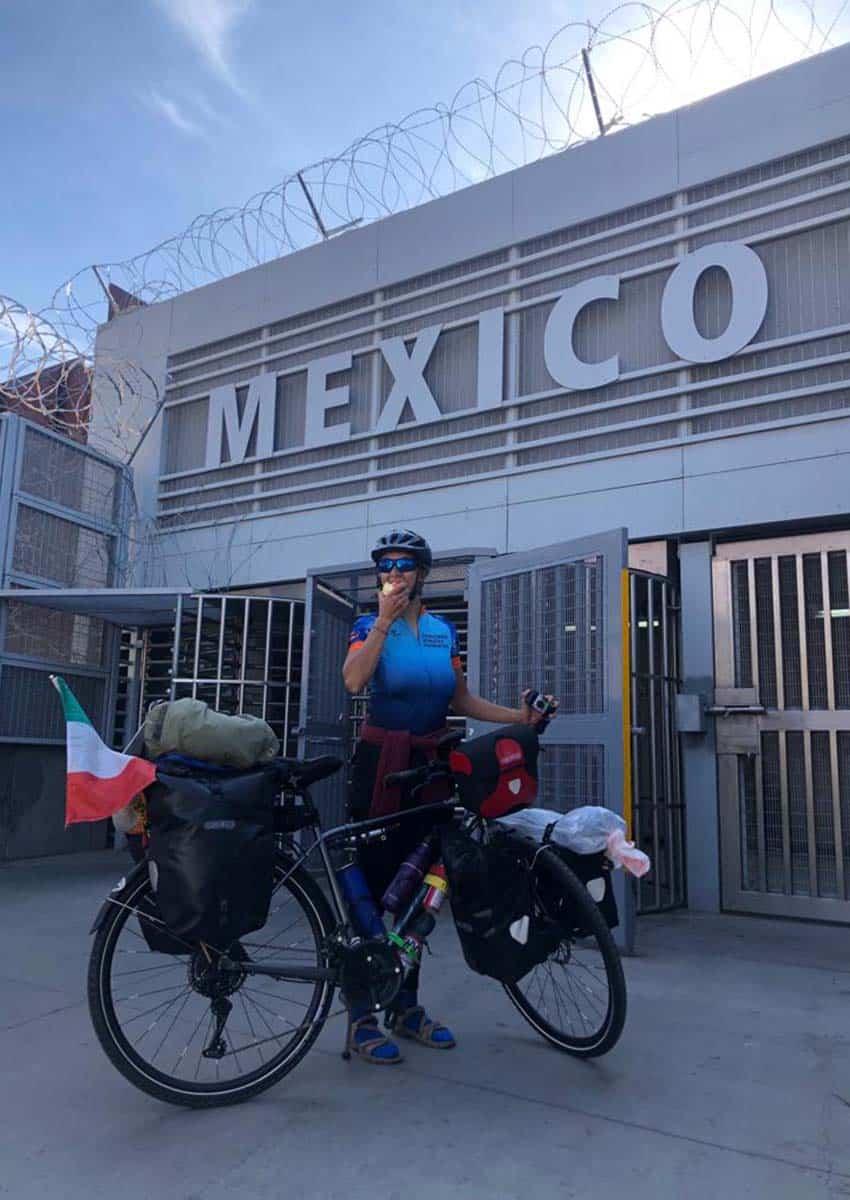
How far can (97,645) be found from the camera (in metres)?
8.61

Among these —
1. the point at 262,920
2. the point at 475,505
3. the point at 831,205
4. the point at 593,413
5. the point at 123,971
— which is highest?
the point at 831,205

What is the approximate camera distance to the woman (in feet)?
10.5

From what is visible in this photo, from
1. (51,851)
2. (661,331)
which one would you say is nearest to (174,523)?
(51,851)

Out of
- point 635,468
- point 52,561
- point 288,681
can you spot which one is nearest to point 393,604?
point 635,468

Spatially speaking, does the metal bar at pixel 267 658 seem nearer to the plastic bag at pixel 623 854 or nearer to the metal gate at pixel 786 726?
the metal gate at pixel 786 726

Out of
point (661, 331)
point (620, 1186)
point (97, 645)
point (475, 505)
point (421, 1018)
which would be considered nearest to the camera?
point (620, 1186)

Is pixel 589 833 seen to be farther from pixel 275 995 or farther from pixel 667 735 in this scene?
pixel 667 735

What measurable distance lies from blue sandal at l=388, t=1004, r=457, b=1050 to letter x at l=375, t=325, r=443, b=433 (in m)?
5.12

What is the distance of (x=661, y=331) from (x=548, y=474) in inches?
49.5

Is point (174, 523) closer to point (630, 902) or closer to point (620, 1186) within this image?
point (630, 902)

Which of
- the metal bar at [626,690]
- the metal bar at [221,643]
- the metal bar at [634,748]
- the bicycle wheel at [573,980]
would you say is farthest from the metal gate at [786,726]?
the metal bar at [221,643]

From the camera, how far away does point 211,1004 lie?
9.14 ft

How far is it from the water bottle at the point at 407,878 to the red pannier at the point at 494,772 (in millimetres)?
211

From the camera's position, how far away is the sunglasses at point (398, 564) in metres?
3.29
